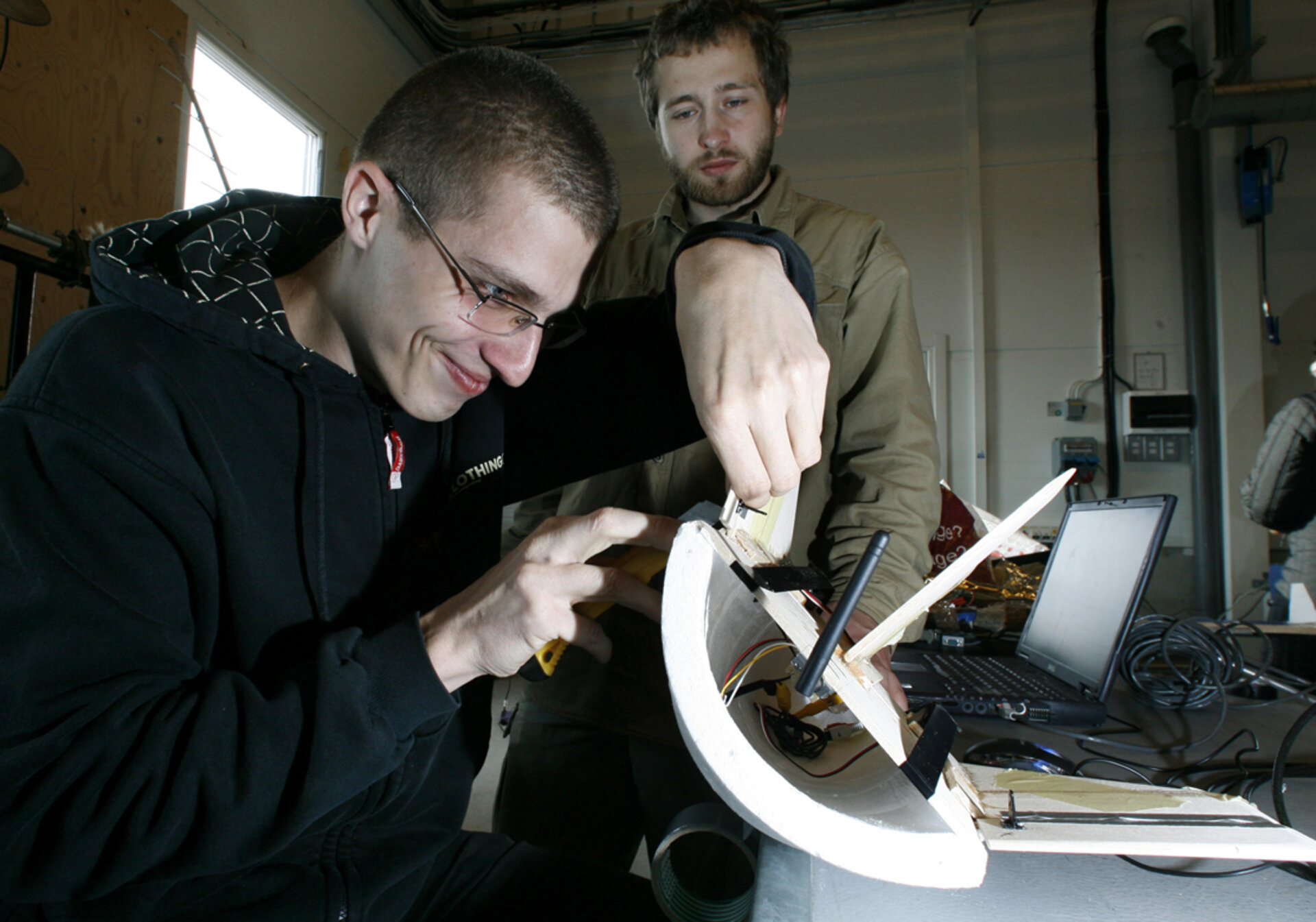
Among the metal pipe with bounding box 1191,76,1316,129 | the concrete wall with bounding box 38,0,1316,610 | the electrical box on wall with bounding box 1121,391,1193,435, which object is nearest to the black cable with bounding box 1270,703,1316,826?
the concrete wall with bounding box 38,0,1316,610

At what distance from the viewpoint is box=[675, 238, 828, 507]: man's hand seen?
1.98 ft

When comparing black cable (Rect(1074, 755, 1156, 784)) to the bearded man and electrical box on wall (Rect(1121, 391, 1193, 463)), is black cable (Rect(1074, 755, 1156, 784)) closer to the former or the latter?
the bearded man

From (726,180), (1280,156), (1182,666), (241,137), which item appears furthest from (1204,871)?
(1280,156)

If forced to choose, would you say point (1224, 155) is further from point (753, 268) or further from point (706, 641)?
point (706, 641)

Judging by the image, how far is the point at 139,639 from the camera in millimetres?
534

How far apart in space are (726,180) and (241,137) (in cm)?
294

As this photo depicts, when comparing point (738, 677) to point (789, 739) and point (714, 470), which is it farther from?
point (714, 470)

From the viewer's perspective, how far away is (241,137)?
306cm

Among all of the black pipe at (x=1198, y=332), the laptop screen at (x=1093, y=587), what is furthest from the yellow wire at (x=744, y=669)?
the black pipe at (x=1198, y=332)

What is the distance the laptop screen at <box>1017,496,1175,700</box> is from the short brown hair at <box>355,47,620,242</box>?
1000 mm

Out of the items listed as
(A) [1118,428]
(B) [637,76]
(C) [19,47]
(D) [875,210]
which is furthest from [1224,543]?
(C) [19,47]

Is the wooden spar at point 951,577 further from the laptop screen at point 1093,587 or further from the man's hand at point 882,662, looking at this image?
the laptop screen at point 1093,587

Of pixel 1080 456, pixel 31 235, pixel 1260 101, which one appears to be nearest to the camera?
pixel 31 235

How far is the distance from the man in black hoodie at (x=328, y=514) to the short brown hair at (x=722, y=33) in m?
0.63
